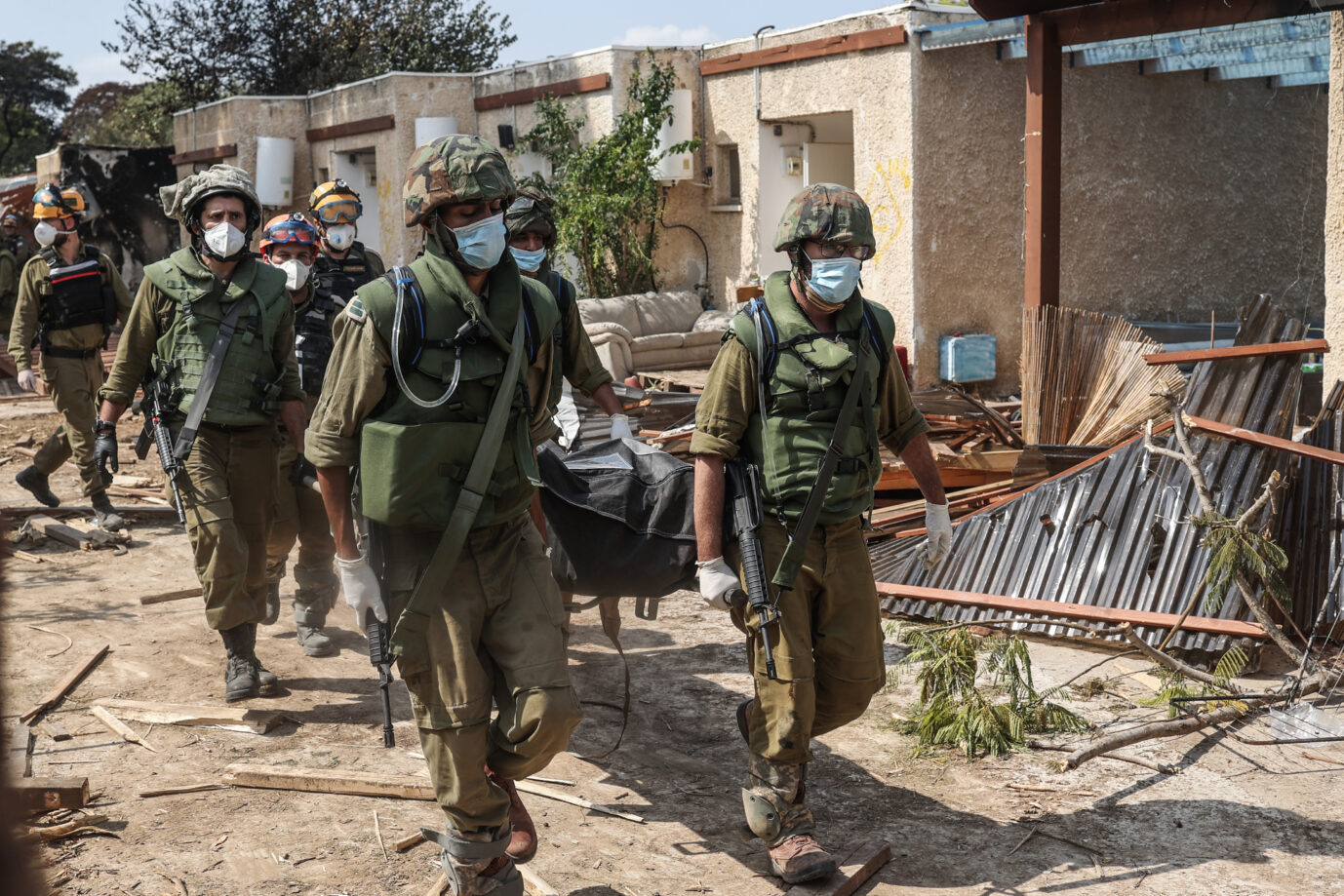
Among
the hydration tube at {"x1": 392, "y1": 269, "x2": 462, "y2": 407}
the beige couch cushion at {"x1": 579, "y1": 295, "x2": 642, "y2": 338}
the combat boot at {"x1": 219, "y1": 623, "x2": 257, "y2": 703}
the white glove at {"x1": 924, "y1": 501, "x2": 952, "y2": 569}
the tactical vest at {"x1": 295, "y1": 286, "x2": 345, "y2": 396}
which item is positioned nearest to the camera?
the hydration tube at {"x1": 392, "y1": 269, "x2": 462, "y2": 407}

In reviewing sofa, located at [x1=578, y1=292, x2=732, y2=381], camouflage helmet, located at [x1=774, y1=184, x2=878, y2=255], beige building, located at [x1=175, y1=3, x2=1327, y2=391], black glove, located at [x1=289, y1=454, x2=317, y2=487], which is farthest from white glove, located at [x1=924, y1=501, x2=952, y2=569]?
sofa, located at [x1=578, y1=292, x2=732, y2=381]

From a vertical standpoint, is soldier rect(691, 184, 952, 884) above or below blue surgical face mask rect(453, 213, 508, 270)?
below

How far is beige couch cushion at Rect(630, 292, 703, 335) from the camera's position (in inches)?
611

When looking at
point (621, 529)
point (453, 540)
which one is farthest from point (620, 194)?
point (453, 540)

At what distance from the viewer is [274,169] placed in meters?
Answer: 23.4

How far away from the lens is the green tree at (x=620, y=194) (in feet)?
52.9

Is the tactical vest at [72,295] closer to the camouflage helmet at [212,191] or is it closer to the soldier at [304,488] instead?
the soldier at [304,488]

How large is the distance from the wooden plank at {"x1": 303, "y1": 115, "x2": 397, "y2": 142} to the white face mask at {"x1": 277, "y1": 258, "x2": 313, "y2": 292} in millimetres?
14647

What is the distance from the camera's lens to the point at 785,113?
14820 millimetres

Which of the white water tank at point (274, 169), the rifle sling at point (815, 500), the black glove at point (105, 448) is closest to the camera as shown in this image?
the rifle sling at point (815, 500)

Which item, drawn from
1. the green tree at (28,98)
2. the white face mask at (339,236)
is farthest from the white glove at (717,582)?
the green tree at (28,98)

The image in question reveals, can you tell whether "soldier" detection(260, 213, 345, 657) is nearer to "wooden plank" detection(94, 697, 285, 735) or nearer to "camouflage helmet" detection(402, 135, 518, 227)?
"wooden plank" detection(94, 697, 285, 735)

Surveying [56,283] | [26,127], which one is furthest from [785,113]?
[26,127]

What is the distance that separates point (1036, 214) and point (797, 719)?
656 centimetres
